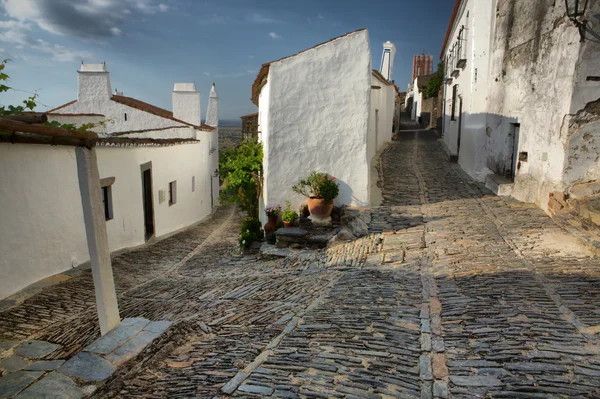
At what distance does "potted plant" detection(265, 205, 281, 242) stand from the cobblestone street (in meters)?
0.98

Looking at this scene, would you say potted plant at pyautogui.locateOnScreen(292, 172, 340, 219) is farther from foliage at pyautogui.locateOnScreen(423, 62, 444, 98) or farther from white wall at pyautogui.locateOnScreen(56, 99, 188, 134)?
foliage at pyautogui.locateOnScreen(423, 62, 444, 98)

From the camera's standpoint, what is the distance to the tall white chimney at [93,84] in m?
19.2

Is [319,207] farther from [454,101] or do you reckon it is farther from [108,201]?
[454,101]

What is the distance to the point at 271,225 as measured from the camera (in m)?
10.9

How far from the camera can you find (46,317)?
6.67 meters

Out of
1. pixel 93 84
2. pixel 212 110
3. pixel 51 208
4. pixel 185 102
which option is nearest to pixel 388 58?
→ pixel 212 110

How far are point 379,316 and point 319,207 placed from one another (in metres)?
5.16

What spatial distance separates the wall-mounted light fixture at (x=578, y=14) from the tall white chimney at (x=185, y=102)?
1796cm

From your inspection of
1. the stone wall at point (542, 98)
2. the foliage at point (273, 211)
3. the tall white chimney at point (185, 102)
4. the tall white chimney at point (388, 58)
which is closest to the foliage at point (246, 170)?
the foliage at point (273, 211)

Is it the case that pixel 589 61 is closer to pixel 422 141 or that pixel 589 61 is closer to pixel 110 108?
pixel 422 141

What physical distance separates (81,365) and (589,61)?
10025mm

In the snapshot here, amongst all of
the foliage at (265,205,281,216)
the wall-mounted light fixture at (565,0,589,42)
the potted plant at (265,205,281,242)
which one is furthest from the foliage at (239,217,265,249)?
the wall-mounted light fixture at (565,0,589,42)

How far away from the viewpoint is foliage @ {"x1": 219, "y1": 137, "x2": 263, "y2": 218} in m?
12.8

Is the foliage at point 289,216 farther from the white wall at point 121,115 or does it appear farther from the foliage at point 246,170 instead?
the white wall at point 121,115
